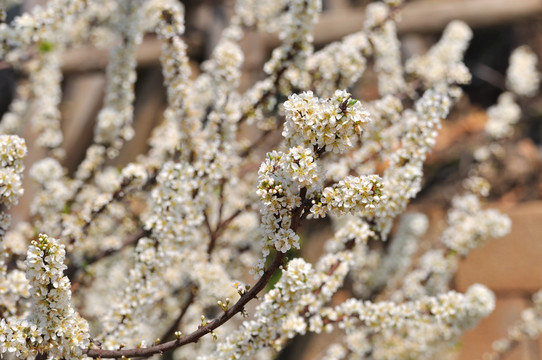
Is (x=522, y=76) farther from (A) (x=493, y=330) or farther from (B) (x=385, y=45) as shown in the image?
(A) (x=493, y=330)

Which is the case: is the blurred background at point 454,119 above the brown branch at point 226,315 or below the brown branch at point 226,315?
above

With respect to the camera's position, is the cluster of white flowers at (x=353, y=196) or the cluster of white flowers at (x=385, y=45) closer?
the cluster of white flowers at (x=353, y=196)

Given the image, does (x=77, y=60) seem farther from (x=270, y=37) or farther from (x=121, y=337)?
(x=121, y=337)

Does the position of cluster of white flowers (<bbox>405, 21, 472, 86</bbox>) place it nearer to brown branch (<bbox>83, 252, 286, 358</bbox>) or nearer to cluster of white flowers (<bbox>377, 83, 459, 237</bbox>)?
cluster of white flowers (<bbox>377, 83, 459, 237</bbox>)

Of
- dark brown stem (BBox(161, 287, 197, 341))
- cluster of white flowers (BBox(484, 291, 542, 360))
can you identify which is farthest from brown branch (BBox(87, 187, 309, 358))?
cluster of white flowers (BBox(484, 291, 542, 360))

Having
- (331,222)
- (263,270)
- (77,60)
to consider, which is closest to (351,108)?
(263,270)

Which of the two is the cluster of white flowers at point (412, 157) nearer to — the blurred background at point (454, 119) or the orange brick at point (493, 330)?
the blurred background at point (454, 119)

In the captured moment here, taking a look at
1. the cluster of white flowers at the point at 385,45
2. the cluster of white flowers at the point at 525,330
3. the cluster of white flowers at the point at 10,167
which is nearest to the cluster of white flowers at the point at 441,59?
the cluster of white flowers at the point at 385,45

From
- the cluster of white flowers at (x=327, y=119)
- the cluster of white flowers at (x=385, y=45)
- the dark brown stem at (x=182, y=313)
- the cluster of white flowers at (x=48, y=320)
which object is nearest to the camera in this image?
the cluster of white flowers at (x=327, y=119)
